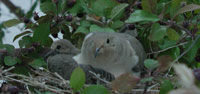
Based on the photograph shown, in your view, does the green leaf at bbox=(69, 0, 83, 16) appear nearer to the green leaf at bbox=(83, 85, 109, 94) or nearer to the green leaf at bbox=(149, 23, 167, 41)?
the green leaf at bbox=(149, 23, 167, 41)

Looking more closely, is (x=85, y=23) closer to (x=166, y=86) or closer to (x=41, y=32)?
(x=41, y=32)

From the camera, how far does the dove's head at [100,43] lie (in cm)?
170

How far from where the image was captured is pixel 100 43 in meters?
1.70

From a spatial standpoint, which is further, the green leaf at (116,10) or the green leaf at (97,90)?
the green leaf at (116,10)

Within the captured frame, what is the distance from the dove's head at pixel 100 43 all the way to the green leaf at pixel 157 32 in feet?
0.87

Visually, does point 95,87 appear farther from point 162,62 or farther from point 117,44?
point 117,44

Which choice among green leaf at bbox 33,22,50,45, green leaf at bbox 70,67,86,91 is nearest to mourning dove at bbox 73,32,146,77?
green leaf at bbox 33,22,50,45

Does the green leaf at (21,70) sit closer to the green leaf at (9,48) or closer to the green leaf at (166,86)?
the green leaf at (9,48)

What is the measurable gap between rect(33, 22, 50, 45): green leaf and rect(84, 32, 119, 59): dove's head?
24cm

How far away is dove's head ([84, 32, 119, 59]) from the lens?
1.70m

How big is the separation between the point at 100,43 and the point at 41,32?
1.11 feet

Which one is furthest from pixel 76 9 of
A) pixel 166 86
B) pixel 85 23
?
pixel 166 86

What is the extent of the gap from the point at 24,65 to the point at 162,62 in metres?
0.91

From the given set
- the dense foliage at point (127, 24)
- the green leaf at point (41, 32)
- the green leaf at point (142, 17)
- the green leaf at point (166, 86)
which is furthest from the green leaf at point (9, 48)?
the green leaf at point (166, 86)
